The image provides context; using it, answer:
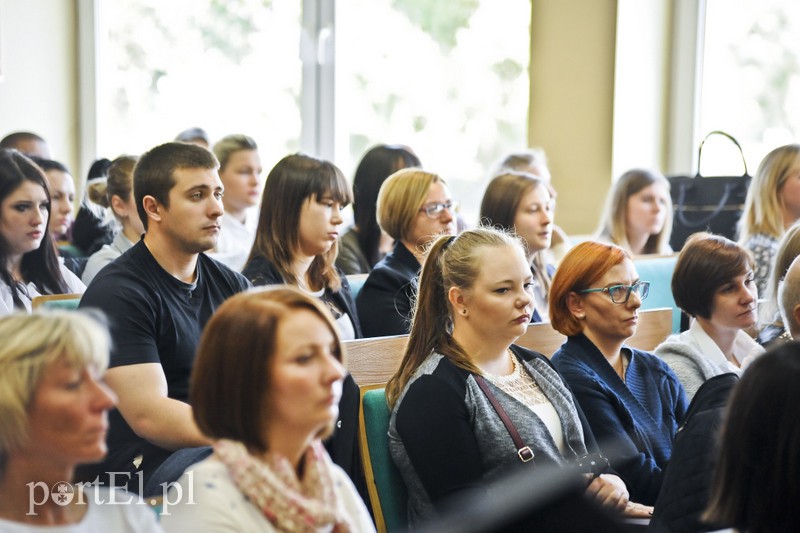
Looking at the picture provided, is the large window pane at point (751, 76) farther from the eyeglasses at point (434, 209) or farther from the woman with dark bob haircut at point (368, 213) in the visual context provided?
the eyeglasses at point (434, 209)

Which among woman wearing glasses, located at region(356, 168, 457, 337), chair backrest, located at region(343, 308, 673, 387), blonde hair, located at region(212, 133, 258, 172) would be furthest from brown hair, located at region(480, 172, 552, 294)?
blonde hair, located at region(212, 133, 258, 172)

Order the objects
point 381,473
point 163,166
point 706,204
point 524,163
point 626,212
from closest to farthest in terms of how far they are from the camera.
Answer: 1. point 381,473
2. point 163,166
3. point 626,212
4. point 524,163
5. point 706,204

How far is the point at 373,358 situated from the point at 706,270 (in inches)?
39.0

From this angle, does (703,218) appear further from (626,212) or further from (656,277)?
(656,277)

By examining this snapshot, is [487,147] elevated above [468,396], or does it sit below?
above

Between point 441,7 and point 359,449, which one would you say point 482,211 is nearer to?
point 359,449

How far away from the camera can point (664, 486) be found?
6.47 ft

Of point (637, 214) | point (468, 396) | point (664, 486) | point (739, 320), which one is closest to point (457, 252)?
point (468, 396)

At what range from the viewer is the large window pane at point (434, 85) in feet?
20.4

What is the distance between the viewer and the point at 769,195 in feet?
14.6

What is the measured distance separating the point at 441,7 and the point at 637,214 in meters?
2.05

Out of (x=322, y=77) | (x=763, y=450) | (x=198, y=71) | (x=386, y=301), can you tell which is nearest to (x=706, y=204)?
(x=322, y=77)

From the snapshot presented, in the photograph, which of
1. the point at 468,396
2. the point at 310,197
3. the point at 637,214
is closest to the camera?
the point at 468,396

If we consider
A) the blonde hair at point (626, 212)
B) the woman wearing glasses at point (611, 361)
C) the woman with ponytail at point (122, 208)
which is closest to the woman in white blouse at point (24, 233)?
the woman with ponytail at point (122, 208)
